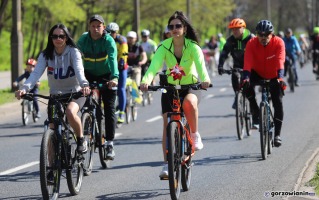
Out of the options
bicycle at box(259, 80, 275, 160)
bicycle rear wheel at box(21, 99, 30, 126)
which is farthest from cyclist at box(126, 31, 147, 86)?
bicycle at box(259, 80, 275, 160)

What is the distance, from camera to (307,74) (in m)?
38.6

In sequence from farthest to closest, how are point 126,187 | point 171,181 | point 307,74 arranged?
point 307,74, point 126,187, point 171,181

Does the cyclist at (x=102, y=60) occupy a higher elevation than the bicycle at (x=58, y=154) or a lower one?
higher

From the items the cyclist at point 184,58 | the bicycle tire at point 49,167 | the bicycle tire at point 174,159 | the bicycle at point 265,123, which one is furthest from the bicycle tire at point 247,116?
the bicycle tire at point 49,167

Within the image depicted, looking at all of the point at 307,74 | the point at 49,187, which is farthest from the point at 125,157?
the point at 307,74

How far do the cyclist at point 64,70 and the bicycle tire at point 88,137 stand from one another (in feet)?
2.31

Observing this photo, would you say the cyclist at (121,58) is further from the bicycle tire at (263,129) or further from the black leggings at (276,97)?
the bicycle tire at (263,129)

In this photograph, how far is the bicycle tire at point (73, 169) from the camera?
9154mm

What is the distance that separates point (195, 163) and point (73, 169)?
2777 millimetres

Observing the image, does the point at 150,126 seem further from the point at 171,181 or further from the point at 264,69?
the point at 171,181

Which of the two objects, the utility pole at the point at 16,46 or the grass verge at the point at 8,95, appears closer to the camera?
the grass verge at the point at 8,95

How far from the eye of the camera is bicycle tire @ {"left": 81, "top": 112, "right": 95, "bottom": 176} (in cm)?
1035

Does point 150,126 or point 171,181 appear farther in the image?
point 150,126

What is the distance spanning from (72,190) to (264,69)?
413 centimetres
